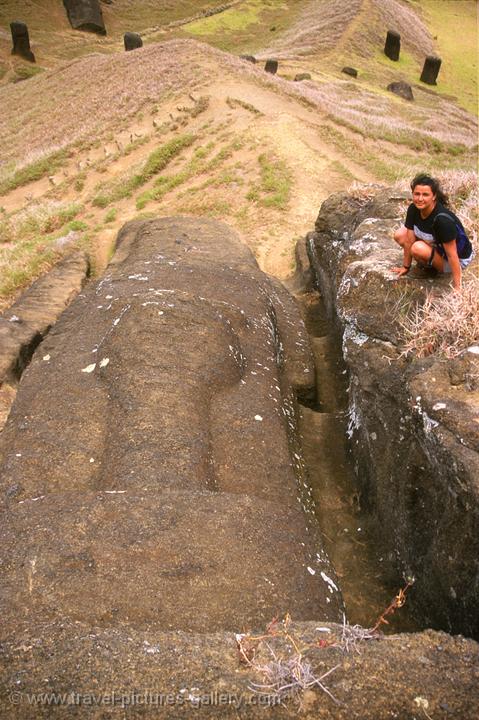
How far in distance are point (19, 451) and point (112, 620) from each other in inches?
100

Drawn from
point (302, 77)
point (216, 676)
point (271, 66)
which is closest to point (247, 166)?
point (216, 676)

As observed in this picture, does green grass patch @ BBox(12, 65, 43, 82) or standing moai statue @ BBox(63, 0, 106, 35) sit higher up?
standing moai statue @ BBox(63, 0, 106, 35)

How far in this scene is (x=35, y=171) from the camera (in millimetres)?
22516

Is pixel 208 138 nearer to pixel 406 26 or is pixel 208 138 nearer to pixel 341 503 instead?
pixel 341 503

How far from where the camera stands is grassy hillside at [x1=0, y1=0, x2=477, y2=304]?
613 inches

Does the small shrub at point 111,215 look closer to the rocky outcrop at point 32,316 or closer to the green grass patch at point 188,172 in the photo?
the green grass patch at point 188,172

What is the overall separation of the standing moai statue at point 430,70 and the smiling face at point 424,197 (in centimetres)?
4427

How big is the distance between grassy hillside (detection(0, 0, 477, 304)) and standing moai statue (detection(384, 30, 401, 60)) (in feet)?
2.69

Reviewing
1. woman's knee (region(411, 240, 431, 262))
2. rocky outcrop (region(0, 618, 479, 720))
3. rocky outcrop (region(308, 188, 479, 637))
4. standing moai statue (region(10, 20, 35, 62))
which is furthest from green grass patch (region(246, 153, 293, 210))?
standing moai statue (region(10, 20, 35, 62))

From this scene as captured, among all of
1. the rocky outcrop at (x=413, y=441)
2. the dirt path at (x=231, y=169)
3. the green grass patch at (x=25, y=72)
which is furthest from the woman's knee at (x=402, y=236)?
the green grass patch at (x=25, y=72)

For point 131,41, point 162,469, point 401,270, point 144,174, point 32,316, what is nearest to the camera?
point 162,469

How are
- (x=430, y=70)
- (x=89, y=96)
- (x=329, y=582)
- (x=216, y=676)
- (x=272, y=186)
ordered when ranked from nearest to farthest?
(x=216, y=676) → (x=329, y=582) → (x=272, y=186) → (x=89, y=96) → (x=430, y=70)

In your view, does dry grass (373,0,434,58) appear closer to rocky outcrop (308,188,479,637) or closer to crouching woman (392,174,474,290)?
crouching woman (392,174,474,290)

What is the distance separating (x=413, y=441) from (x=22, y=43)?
2046 inches
